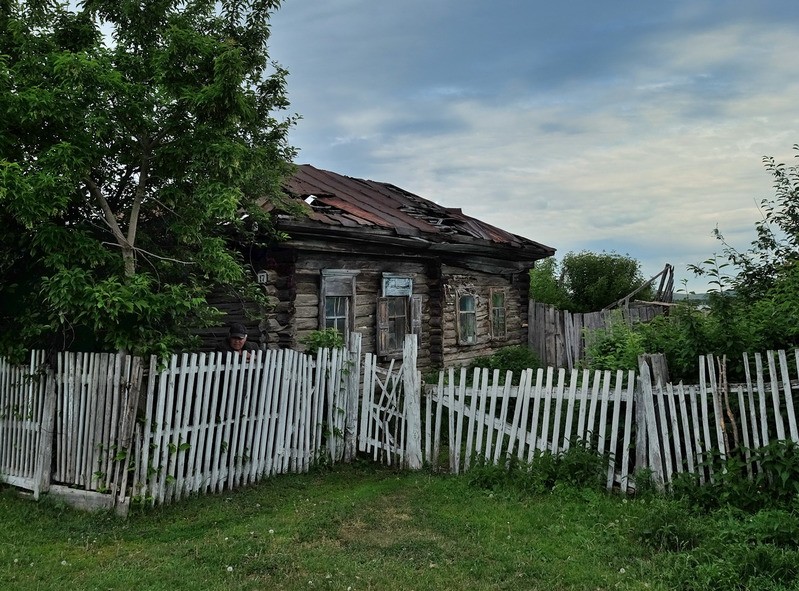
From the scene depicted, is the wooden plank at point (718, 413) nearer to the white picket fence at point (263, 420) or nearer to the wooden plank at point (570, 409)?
the white picket fence at point (263, 420)

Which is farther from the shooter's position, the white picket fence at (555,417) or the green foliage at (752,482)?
the white picket fence at (555,417)

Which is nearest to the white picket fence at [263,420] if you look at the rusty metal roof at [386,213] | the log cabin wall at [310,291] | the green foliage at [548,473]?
the green foliage at [548,473]

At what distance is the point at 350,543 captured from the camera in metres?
5.16

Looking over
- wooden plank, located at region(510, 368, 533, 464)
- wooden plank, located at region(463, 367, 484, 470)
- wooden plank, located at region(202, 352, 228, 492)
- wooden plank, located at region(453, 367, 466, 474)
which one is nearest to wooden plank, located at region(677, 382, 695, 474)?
wooden plank, located at region(510, 368, 533, 464)

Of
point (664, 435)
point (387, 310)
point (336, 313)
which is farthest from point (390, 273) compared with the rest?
point (664, 435)

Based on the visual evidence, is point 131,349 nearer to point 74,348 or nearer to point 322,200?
point 74,348

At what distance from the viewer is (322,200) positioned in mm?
11008

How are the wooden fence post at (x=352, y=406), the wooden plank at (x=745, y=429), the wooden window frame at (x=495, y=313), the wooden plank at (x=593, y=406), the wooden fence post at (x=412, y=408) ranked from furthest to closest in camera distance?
the wooden window frame at (x=495, y=313) < the wooden fence post at (x=352, y=406) < the wooden fence post at (x=412, y=408) < the wooden plank at (x=593, y=406) < the wooden plank at (x=745, y=429)

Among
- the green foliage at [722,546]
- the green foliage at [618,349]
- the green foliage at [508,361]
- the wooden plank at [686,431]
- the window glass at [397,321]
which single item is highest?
the window glass at [397,321]

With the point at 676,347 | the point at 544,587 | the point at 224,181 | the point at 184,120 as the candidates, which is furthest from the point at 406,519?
the point at 184,120

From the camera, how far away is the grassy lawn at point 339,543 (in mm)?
4445

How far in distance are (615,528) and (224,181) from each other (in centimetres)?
556

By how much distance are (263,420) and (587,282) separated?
21.9 meters

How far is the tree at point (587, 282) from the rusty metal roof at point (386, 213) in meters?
9.73
